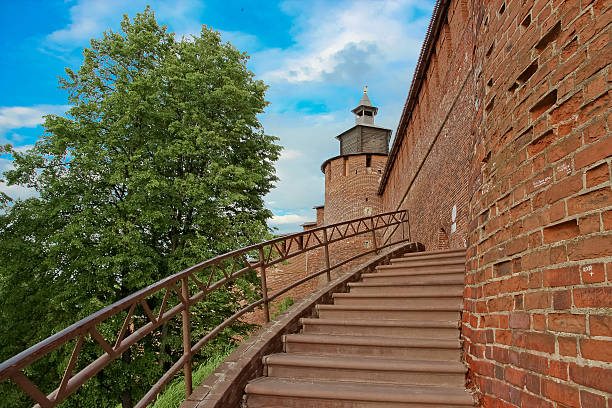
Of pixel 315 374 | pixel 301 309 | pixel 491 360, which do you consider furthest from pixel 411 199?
pixel 491 360

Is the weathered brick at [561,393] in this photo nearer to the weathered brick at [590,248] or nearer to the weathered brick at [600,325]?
the weathered brick at [600,325]

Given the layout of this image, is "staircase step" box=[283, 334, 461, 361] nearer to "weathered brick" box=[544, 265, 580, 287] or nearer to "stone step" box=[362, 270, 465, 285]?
"stone step" box=[362, 270, 465, 285]

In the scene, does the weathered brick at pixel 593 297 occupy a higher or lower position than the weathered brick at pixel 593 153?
lower

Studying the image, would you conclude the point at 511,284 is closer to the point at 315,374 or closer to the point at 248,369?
the point at 315,374

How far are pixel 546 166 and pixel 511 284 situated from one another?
0.62m

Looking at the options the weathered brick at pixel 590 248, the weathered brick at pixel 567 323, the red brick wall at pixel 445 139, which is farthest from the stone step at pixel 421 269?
the weathered brick at pixel 590 248

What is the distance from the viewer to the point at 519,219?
197 centimetres

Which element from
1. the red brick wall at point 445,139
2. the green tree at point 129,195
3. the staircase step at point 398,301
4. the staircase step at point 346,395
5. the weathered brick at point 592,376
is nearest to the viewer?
the weathered brick at point 592,376

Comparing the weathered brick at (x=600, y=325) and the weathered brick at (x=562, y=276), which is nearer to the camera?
the weathered brick at (x=600, y=325)

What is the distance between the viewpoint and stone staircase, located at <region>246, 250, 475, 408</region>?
300cm

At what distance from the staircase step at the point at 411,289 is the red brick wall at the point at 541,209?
1.57 metres

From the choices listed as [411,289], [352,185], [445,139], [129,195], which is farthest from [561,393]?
[352,185]

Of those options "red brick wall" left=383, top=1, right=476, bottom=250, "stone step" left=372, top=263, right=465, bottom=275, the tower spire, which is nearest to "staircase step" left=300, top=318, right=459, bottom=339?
"stone step" left=372, top=263, right=465, bottom=275

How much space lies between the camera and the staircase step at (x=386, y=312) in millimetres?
4051
